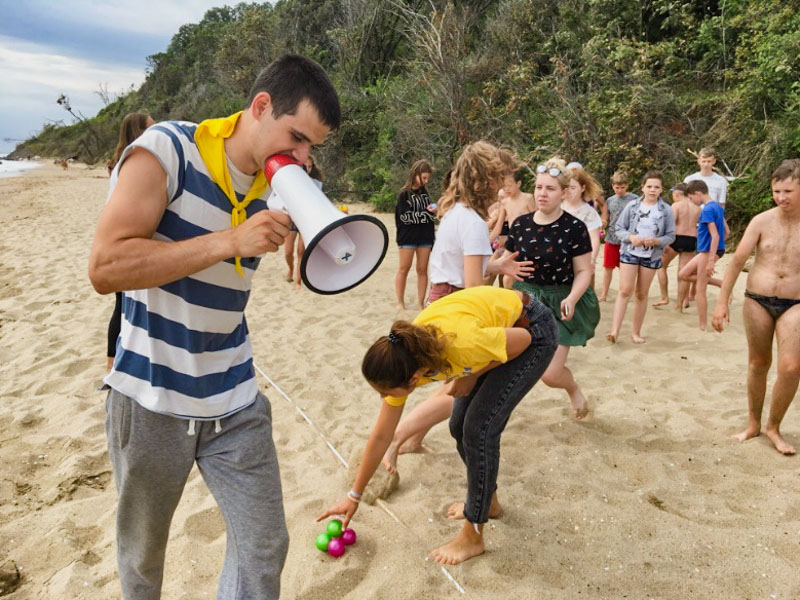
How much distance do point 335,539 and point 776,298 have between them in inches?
123

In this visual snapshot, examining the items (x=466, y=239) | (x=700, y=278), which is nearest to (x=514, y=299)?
(x=466, y=239)

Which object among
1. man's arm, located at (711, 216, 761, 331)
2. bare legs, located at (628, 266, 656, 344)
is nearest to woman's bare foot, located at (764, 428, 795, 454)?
man's arm, located at (711, 216, 761, 331)

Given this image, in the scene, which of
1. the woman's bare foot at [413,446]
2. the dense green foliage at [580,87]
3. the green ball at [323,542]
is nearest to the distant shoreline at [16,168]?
the dense green foliage at [580,87]

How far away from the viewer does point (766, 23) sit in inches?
422

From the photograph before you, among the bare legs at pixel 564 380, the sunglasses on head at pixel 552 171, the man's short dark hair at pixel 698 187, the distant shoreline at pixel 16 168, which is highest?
the distant shoreline at pixel 16 168

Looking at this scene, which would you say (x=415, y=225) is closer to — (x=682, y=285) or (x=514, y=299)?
(x=682, y=285)

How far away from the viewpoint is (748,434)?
379 cm

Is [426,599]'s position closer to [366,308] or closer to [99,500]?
[99,500]

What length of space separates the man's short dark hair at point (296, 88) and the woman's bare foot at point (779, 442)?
11.8 feet

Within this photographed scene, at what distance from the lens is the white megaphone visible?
1515 mm

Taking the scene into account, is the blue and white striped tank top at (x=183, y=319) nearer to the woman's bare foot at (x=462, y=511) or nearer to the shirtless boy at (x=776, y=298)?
the woman's bare foot at (x=462, y=511)

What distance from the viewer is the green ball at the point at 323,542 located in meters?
2.72

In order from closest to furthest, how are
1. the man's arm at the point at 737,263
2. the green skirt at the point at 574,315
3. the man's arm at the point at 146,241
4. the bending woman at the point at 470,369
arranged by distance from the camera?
the man's arm at the point at 146,241, the bending woman at the point at 470,369, the man's arm at the point at 737,263, the green skirt at the point at 574,315

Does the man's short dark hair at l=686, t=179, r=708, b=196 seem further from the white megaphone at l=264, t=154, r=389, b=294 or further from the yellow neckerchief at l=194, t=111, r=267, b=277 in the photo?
the yellow neckerchief at l=194, t=111, r=267, b=277
